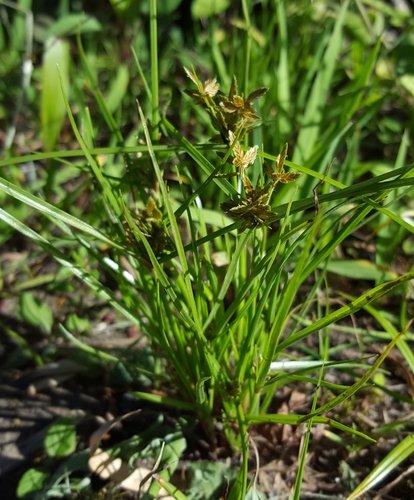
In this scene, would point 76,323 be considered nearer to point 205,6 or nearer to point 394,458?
point 394,458

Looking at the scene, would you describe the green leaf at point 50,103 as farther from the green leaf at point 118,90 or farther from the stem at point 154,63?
the stem at point 154,63

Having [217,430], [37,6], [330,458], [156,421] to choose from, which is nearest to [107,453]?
[156,421]

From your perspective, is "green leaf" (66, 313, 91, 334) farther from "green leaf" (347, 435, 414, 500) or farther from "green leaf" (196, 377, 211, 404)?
"green leaf" (347, 435, 414, 500)

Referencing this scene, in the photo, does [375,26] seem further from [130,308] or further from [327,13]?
[130,308]

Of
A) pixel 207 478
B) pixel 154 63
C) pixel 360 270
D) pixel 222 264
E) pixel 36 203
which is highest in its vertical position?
pixel 154 63

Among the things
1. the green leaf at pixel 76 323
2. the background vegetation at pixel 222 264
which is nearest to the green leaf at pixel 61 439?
the background vegetation at pixel 222 264

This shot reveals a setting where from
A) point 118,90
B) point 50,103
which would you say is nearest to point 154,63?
point 50,103
